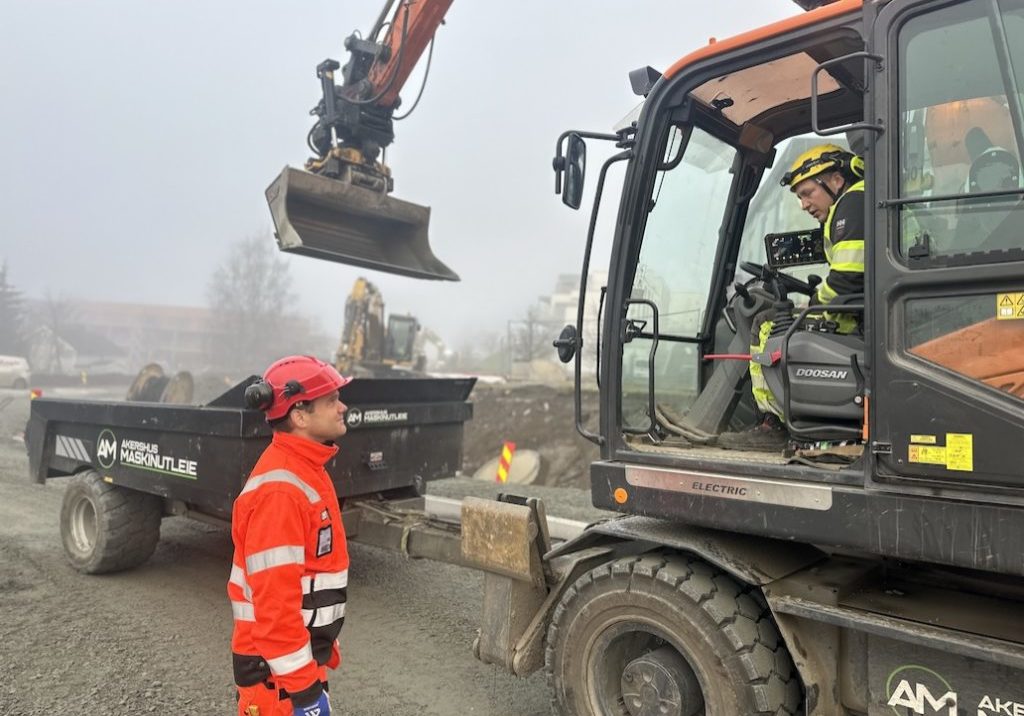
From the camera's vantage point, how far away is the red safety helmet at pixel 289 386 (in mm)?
2260

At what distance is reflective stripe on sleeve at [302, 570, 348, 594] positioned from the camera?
220 cm

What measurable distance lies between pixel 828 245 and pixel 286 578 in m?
2.21

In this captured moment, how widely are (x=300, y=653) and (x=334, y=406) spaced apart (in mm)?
769

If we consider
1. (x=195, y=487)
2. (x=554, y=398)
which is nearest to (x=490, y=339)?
(x=554, y=398)

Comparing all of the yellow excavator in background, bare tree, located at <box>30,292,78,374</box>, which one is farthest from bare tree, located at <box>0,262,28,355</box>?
the yellow excavator in background

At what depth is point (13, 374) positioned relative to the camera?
29.1 metres

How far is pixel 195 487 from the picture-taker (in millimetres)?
4461

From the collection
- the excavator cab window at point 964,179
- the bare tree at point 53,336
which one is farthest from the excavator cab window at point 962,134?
the bare tree at point 53,336

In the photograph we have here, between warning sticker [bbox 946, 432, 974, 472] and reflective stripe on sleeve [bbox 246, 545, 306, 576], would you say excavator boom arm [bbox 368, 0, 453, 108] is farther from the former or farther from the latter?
warning sticker [bbox 946, 432, 974, 472]

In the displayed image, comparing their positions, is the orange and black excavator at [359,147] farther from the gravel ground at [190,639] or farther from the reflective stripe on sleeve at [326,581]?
the reflective stripe on sleeve at [326,581]

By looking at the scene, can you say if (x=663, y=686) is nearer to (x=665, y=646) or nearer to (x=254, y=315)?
(x=665, y=646)

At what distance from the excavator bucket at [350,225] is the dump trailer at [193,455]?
A: 187cm

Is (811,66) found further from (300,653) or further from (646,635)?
(300,653)

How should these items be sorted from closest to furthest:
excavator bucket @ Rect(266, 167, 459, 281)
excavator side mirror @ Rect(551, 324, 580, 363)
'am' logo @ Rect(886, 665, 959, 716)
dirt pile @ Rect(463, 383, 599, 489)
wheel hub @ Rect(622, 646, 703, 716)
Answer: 'am' logo @ Rect(886, 665, 959, 716), wheel hub @ Rect(622, 646, 703, 716), excavator side mirror @ Rect(551, 324, 580, 363), excavator bucket @ Rect(266, 167, 459, 281), dirt pile @ Rect(463, 383, 599, 489)
